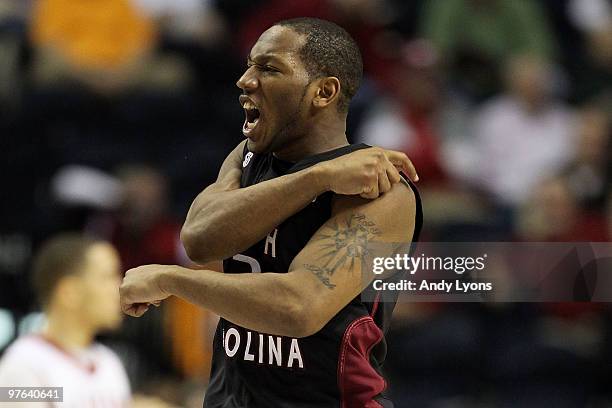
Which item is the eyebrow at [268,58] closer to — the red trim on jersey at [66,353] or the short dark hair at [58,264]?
the short dark hair at [58,264]

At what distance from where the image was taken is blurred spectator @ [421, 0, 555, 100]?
914 cm

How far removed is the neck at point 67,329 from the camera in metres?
5.46

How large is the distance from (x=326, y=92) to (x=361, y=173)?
1.25ft

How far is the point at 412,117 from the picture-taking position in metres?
8.27

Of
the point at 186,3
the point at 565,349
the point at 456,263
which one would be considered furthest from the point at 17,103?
the point at 456,263

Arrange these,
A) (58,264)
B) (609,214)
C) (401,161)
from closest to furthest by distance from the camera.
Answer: (401,161)
(58,264)
(609,214)

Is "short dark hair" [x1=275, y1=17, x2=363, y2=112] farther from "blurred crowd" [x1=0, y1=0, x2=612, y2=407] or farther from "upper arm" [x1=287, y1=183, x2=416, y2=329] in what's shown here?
"blurred crowd" [x1=0, y1=0, x2=612, y2=407]

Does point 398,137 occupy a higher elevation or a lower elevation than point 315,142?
higher

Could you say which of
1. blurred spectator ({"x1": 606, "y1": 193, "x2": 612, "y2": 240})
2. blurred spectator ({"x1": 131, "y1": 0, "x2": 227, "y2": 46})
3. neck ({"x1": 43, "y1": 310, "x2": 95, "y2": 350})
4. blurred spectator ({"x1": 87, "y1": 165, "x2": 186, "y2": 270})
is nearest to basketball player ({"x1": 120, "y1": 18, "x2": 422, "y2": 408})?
neck ({"x1": 43, "y1": 310, "x2": 95, "y2": 350})

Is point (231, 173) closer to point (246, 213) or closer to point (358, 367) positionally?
point (246, 213)

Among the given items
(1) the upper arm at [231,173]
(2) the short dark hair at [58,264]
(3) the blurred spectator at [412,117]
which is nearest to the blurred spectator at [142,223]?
(2) the short dark hair at [58,264]

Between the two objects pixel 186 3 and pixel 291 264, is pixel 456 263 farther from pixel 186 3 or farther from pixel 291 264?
pixel 186 3

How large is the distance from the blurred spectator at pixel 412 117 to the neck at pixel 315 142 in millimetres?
4149

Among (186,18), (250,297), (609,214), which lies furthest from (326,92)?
(186,18)
